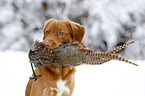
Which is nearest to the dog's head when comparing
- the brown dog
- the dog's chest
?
the brown dog

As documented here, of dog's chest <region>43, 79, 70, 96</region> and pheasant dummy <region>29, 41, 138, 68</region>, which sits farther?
dog's chest <region>43, 79, 70, 96</region>

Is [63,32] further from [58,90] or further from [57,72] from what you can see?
[58,90]

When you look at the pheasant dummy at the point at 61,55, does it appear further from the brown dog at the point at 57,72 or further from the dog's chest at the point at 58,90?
the dog's chest at the point at 58,90

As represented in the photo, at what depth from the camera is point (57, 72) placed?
4.44 feet

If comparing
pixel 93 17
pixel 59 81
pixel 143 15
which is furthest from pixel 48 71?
pixel 143 15

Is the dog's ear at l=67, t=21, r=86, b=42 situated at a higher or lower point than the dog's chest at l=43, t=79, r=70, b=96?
higher

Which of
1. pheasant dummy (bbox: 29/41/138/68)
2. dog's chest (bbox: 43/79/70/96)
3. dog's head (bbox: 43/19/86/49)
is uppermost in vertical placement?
dog's head (bbox: 43/19/86/49)

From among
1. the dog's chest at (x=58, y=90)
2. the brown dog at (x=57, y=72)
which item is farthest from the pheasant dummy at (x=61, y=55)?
the dog's chest at (x=58, y=90)

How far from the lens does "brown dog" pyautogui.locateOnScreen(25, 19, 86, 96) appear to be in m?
1.32

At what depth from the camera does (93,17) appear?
149 inches

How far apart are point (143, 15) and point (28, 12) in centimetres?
264

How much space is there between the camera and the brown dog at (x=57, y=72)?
132 cm

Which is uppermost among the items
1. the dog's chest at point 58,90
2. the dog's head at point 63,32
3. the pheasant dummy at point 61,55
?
the dog's head at point 63,32

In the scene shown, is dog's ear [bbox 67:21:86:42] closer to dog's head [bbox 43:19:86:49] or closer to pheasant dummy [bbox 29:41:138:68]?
dog's head [bbox 43:19:86:49]
